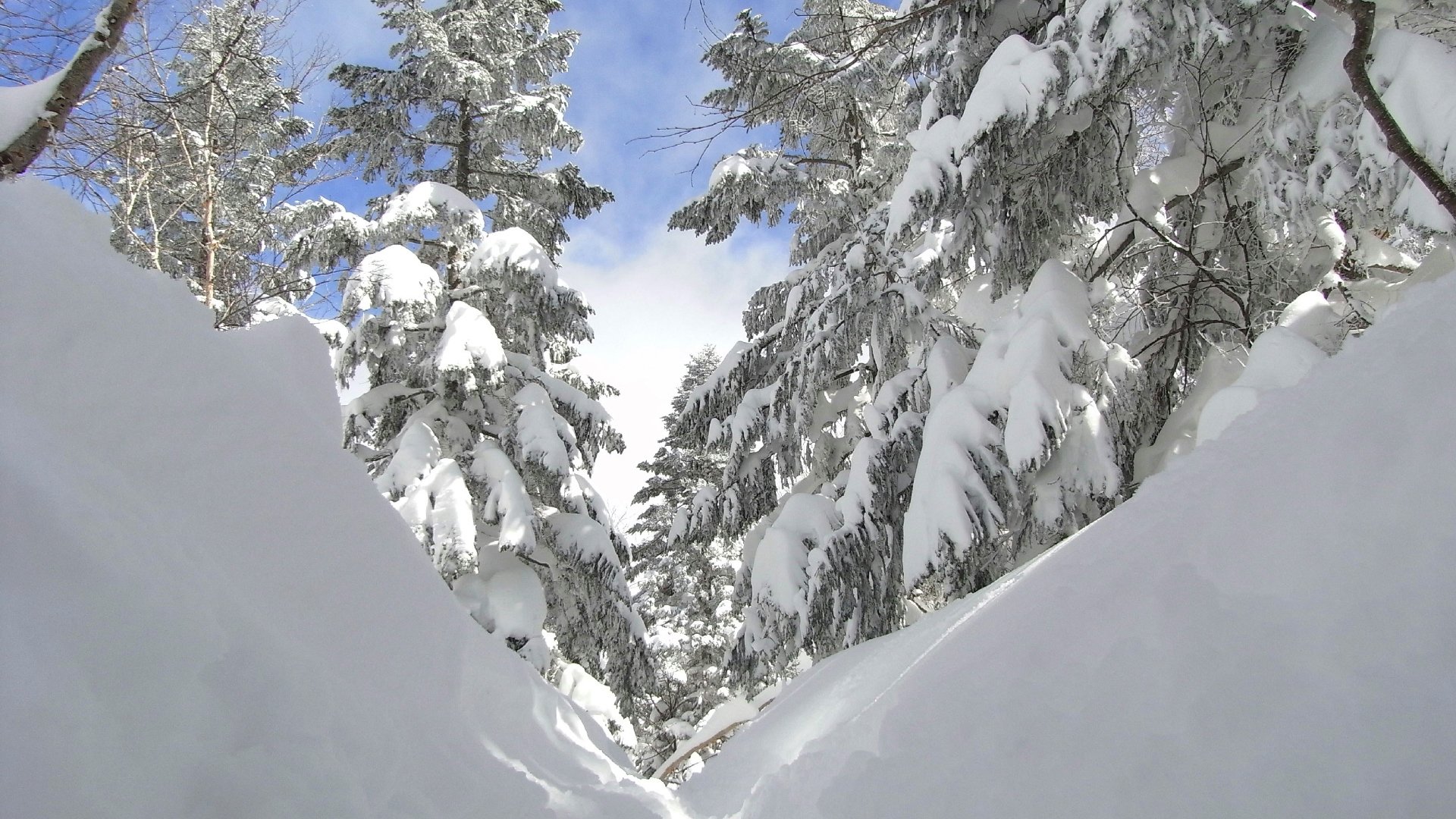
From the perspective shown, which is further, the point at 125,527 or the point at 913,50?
the point at 913,50

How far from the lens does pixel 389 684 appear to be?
167cm

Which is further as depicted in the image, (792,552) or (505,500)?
(505,500)

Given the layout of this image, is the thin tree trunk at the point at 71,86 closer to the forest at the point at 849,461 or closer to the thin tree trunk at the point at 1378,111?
the forest at the point at 849,461

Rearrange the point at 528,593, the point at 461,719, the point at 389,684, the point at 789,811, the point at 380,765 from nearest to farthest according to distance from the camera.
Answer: the point at 380,765, the point at 389,684, the point at 461,719, the point at 789,811, the point at 528,593

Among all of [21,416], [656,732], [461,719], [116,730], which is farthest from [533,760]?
[656,732]

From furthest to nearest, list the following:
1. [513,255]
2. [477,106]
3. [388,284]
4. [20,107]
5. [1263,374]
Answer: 1. [477,106]
2. [513,255]
3. [388,284]
4. [20,107]
5. [1263,374]

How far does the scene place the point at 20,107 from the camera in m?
3.04

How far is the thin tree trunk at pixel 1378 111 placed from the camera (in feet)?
9.25

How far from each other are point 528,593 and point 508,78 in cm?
757

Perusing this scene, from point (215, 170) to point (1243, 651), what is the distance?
10.9 metres

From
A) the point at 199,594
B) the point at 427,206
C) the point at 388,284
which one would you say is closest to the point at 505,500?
the point at 388,284

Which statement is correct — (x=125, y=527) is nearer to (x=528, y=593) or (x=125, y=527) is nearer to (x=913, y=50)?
(x=913, y=50)

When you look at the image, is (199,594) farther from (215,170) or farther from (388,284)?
(215,170)

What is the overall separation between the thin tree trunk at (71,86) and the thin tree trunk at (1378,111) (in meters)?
5.56
